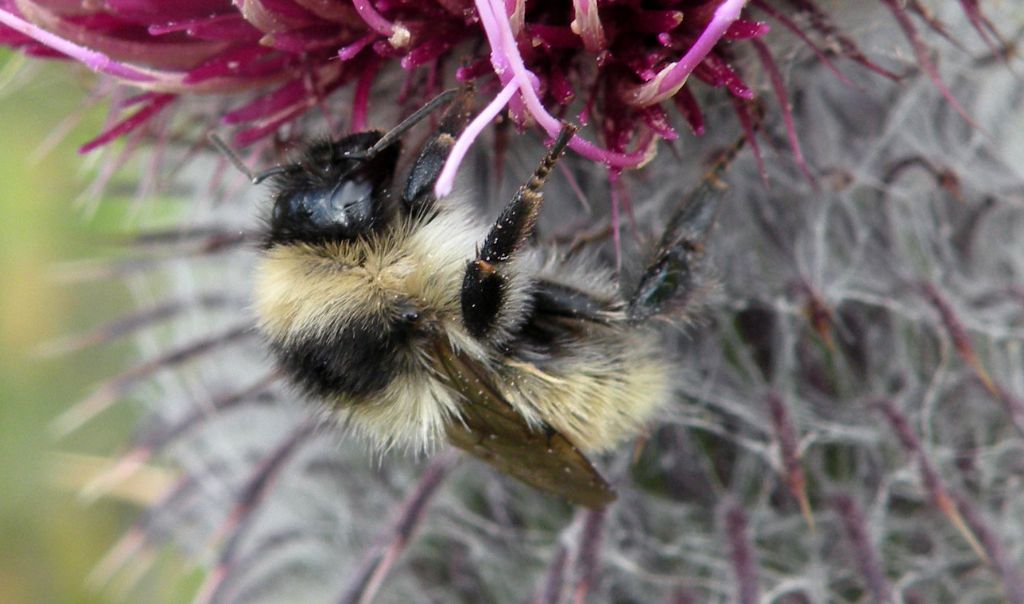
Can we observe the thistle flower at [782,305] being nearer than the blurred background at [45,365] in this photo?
Yes

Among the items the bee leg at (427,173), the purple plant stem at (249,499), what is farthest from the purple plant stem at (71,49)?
the purple plant stem at (249,499)

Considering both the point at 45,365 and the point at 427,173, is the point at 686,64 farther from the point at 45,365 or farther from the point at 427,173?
the point at 45,365

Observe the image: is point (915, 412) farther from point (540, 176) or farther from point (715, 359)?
point (540, 176)

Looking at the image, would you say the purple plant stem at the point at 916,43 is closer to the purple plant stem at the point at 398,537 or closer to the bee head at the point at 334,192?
the bee head at the point at 334,192

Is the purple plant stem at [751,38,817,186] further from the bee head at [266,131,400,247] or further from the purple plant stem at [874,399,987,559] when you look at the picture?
the bee head at [266,131,400,247]

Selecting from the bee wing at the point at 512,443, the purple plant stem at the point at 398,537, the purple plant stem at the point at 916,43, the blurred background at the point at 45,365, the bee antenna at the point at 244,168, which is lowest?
the blurred background at the point at 45,365

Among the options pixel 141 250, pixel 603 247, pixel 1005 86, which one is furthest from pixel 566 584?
pixel 141 250

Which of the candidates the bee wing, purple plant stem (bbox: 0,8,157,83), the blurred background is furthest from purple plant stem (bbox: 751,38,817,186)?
the blurred background
